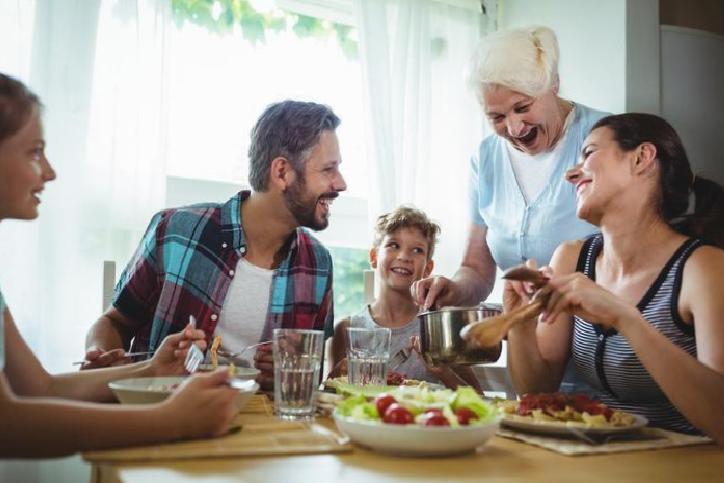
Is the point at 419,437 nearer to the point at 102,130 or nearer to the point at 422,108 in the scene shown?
the point at 102,130

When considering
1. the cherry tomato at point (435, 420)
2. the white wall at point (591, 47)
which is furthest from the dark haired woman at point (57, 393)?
the white wall at point (591, 47)

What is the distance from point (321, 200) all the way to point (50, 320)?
1101mm

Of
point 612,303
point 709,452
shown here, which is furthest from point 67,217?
point 709,452

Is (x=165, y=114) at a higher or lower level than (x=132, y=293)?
higher

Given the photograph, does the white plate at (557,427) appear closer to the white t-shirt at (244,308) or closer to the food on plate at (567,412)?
the food on plate at (567,412)

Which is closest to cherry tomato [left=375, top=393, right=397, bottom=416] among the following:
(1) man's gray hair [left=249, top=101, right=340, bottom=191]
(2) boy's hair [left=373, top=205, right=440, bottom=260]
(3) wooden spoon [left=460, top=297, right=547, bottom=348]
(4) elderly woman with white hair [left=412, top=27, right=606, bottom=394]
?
(3) wooden spoon [left=460, top=297, right=547, bottom=348]

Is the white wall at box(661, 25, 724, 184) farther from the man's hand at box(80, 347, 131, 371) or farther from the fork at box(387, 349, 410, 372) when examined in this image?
the man's hand at box(80, 347, 131, 371)

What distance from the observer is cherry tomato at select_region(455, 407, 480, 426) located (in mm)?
1014

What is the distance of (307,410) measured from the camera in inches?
50.4

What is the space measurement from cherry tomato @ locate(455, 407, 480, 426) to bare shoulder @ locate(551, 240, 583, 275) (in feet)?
2.70

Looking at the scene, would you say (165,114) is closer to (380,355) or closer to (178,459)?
(380,355)

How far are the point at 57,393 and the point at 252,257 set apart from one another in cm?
81

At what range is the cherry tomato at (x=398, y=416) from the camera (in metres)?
1.00

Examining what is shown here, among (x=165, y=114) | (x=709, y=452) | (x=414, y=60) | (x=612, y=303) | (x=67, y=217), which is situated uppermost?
(x=414, y=60)
